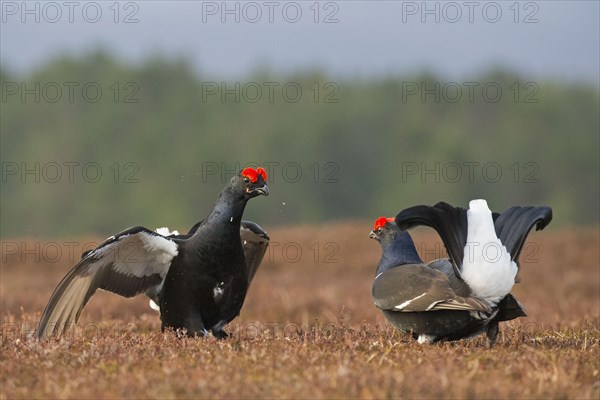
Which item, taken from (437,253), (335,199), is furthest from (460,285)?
(335,199)

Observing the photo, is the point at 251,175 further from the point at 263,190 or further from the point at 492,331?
the point at 492,331

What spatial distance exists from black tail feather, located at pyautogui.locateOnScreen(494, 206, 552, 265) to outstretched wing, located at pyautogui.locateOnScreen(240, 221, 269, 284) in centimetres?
281

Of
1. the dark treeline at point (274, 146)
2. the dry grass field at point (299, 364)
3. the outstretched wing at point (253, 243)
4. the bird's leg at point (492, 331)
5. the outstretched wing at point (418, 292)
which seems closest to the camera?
the dry grass field at point (299, 364)

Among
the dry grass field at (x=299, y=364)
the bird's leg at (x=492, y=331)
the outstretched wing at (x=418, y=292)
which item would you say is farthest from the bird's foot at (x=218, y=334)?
the bird's leg at (x=492, y=331)

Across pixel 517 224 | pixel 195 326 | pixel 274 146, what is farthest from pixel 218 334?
pixel 274 146

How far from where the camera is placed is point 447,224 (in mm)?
8258

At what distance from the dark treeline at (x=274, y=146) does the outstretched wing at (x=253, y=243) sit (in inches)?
2281

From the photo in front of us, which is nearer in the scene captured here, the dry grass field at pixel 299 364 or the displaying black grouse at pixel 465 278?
the dry grass field at pixel 299 364

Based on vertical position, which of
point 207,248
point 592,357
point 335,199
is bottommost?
point 335,199

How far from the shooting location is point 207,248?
9039mm

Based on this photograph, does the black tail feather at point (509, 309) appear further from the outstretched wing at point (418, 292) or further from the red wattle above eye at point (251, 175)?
the red wattle above eye at point (251, 175)

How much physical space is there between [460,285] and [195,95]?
84.4 m

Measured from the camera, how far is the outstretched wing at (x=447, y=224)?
8.19 meters

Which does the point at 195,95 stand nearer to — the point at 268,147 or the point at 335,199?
the point at 268,147
